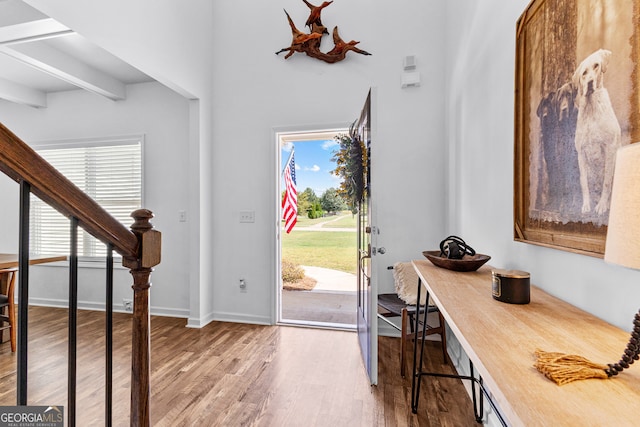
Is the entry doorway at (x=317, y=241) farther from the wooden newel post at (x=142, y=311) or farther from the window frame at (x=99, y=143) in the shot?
the wooden newel post at (x=142, y=311)

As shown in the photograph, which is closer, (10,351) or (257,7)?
(10,351)

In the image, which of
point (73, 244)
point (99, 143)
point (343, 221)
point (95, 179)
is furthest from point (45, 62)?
point (343, 221)

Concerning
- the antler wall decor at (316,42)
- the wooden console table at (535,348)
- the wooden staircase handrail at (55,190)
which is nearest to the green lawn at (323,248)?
the antler wall decor at (316,42)

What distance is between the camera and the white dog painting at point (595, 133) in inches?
33.9

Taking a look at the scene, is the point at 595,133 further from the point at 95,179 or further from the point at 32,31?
the point at 95,179

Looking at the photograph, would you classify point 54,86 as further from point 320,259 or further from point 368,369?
point 368,369

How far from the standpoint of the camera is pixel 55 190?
2.19 ft

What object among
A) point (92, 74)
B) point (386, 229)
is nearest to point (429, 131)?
point (386, 229)

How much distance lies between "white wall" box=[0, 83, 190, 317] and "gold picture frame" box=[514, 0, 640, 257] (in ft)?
10.6

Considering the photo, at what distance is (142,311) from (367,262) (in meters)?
1.83

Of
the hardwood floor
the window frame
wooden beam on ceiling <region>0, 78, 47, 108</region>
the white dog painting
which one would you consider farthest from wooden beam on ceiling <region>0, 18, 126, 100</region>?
the white dog painting

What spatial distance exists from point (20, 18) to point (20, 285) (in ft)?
8.31

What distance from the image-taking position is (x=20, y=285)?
26.3 inches

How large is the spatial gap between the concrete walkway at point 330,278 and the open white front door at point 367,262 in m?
1.73
